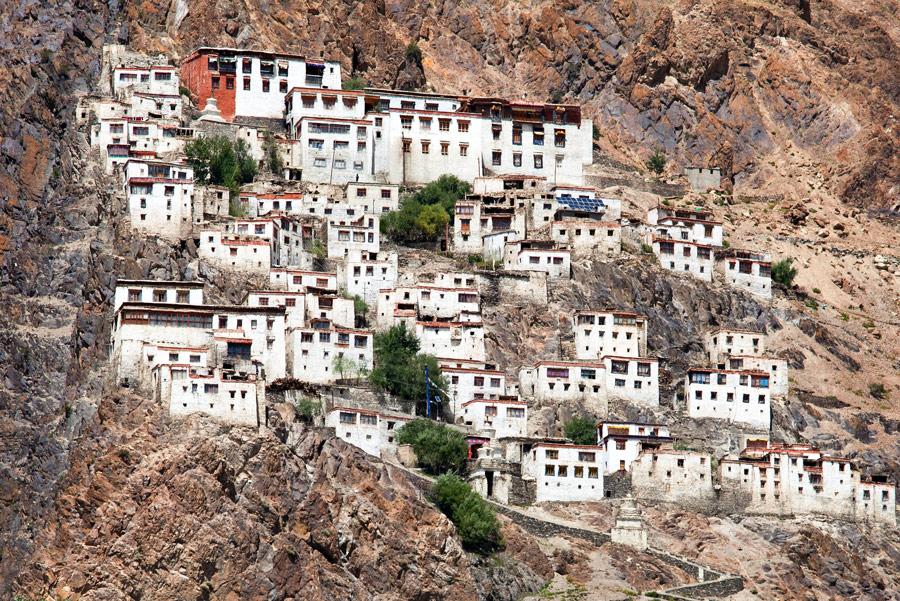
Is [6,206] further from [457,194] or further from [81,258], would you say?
[457,194]

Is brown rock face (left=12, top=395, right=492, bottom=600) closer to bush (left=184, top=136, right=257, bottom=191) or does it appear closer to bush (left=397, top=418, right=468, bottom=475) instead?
bush (left=397, top=418, right=468, bottom=475)

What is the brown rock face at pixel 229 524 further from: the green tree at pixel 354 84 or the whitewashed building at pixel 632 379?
the green tree at pixel 354 84

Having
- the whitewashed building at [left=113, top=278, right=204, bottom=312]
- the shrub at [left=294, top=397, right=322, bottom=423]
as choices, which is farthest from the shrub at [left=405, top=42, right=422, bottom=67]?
the shrub at [left=294, top=397, right=322, bottom=423]

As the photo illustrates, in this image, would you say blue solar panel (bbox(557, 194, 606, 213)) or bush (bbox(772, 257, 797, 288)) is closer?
blue solar panel (bbox(557, 194, 606, 213))

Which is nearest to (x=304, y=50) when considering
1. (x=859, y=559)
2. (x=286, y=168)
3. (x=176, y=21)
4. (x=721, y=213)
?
(x=176, y=21)

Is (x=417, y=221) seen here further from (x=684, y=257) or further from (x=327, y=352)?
(x=327, y=352)

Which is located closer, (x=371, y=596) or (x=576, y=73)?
(x=371, y=596)
